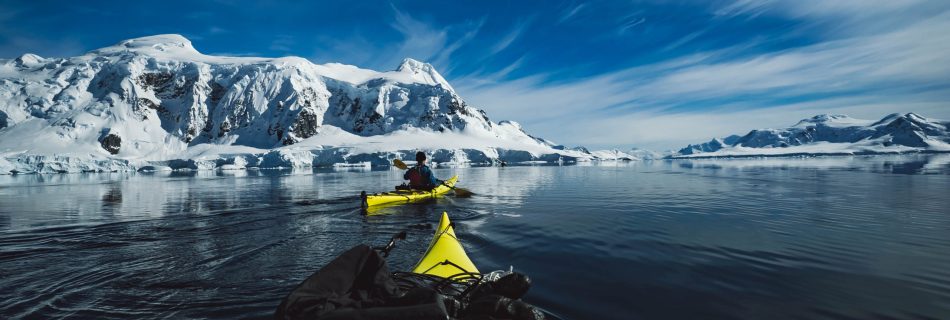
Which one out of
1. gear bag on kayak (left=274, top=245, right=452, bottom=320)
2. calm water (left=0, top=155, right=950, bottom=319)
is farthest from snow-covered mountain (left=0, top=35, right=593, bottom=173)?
gear bag on kayak (left=274, top=245, right=452, bottom=320)

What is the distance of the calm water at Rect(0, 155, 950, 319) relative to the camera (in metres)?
5.23

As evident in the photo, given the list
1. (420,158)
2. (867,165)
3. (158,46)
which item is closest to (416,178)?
(420,158)

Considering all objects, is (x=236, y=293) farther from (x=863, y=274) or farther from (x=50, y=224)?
(x=50, y=224)

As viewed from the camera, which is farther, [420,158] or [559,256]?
[420,158]

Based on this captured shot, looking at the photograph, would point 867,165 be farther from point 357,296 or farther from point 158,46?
point 158,46

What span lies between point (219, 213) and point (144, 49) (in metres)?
174

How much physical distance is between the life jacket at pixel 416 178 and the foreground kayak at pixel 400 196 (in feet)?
1.31

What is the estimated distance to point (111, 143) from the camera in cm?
11238

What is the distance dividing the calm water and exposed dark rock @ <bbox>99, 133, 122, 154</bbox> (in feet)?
409

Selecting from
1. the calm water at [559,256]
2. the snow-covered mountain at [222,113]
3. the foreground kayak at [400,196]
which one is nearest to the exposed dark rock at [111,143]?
the snow-covered mountain at [222,113]

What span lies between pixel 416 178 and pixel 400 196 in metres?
1.67

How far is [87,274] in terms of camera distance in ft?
21.3

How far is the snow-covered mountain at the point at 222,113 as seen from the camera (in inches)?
4181

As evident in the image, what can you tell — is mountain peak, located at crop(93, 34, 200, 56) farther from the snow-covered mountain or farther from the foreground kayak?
the foreground kayak
